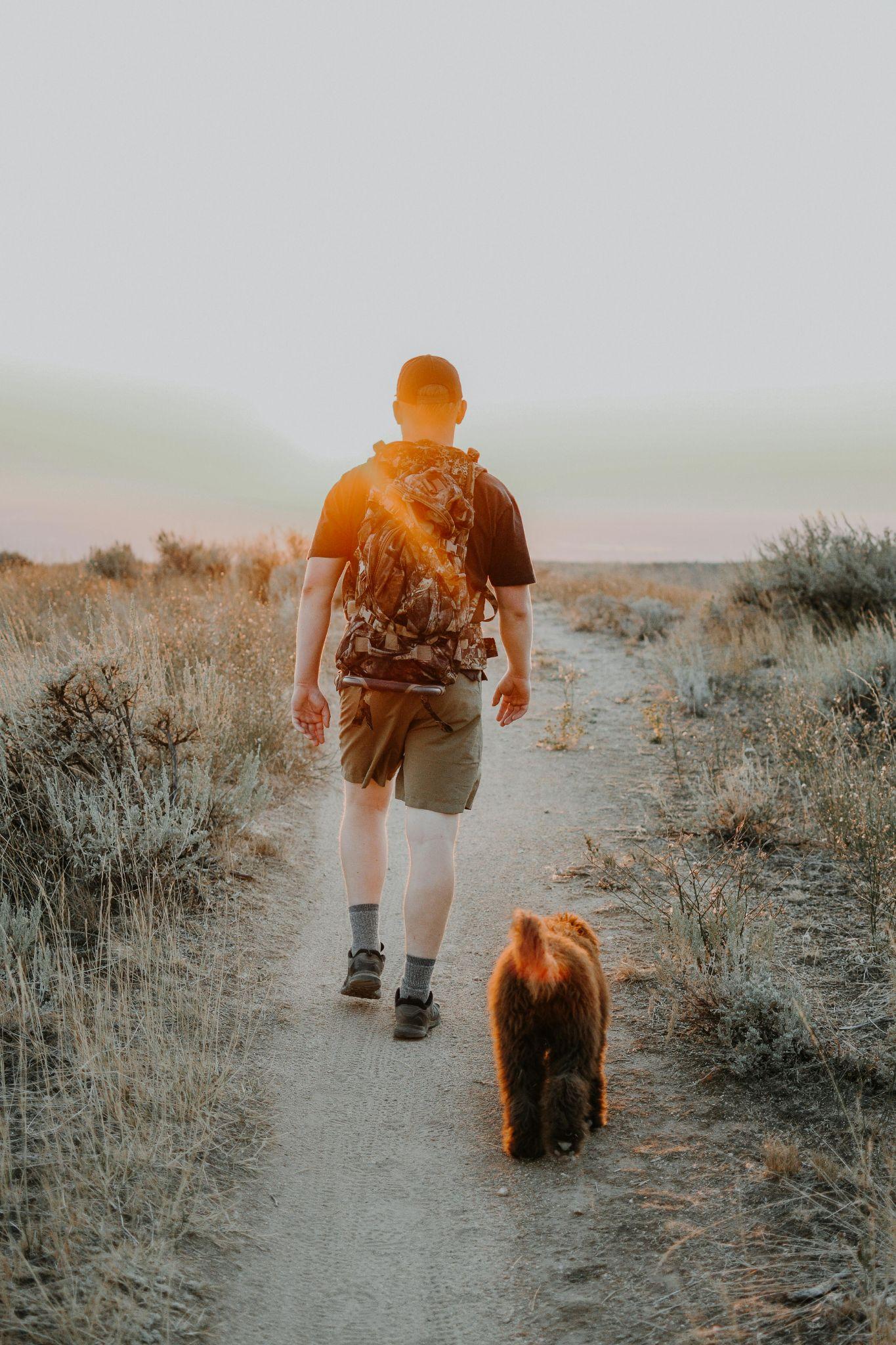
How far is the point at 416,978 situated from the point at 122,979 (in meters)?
1.19

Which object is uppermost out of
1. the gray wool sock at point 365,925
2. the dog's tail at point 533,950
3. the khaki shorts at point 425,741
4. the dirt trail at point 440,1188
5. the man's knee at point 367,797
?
the khaki shorts at point 425,741

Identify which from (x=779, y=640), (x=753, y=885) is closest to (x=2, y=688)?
(x=753, y=885)

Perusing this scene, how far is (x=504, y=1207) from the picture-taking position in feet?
8.63

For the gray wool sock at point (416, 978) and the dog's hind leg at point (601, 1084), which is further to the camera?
the gray wool sock at point (416, 978)

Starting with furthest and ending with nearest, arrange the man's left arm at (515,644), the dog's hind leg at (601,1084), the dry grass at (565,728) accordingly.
Result: the dry grass at (565,728) < the man's left arm at (515,644) < the dog's hind leg at (601,1084)

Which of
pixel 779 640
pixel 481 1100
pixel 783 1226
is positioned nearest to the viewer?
pixel 783 1226

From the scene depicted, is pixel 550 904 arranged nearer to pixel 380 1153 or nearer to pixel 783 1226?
pixel 380 1153

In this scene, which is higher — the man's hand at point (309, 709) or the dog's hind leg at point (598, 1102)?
the man's hand at point (309, 709)

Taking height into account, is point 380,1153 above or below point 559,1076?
below

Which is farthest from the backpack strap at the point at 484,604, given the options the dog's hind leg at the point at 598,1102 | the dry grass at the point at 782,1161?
the dry grass at the point at 782,1161

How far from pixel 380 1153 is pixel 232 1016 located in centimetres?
98

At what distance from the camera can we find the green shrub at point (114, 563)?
62.4ft

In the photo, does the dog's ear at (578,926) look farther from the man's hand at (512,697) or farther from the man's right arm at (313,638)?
the man's right arm at (313,638)

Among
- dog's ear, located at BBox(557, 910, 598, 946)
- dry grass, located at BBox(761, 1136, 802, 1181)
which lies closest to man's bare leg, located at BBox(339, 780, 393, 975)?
dog's ear, located at BBox(557, 910, 598, 946)
